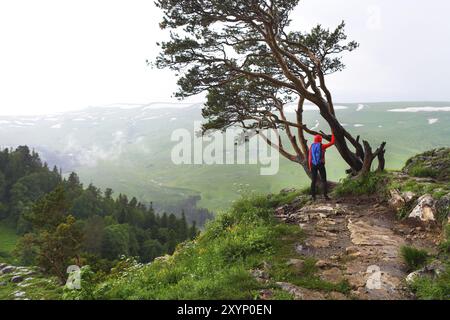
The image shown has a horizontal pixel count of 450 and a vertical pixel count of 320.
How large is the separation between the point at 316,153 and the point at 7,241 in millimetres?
133232

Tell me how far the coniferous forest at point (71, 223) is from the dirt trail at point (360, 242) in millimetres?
44933

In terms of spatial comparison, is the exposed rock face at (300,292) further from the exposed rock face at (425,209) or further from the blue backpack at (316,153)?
the blue backpack at (316,153)

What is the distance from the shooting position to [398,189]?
1595cm

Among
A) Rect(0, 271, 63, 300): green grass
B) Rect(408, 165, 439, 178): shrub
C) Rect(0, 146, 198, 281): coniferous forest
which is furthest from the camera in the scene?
Rect(0, 146, 198, 281): coniferous forest

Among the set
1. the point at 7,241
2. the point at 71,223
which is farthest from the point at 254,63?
the point at 7,241

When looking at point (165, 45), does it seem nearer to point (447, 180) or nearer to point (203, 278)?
point (203, 278)

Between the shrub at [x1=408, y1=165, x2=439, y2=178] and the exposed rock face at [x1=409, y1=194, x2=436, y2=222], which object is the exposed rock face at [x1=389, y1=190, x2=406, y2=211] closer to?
the exposed rock face at [x1=409, y1=194, x2=436, y2=222]

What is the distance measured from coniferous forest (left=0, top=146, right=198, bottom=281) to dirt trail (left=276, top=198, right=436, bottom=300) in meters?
44.9

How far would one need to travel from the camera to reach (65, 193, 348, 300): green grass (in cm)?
910

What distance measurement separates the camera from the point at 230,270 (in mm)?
10008

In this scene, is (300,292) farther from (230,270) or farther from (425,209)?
(425,209)

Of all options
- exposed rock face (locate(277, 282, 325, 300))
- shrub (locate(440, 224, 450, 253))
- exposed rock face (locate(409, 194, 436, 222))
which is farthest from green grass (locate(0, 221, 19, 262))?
shrub (locate(440, 224, 450, 253))

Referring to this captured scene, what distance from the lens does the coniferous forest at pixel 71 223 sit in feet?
177

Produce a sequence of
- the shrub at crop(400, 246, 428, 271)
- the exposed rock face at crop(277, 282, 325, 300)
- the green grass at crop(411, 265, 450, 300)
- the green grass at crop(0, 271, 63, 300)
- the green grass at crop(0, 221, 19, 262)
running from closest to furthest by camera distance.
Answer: the green grass at crop(411, 265, 450, 300) → the exposed rock face at crop(277, 282, 325, 300) → the shrub at crop(400, 246, 428, 271) → the green grass at crop(0, 271, 63, 300) → the green grass at crop(0, 221, 19, 262)
